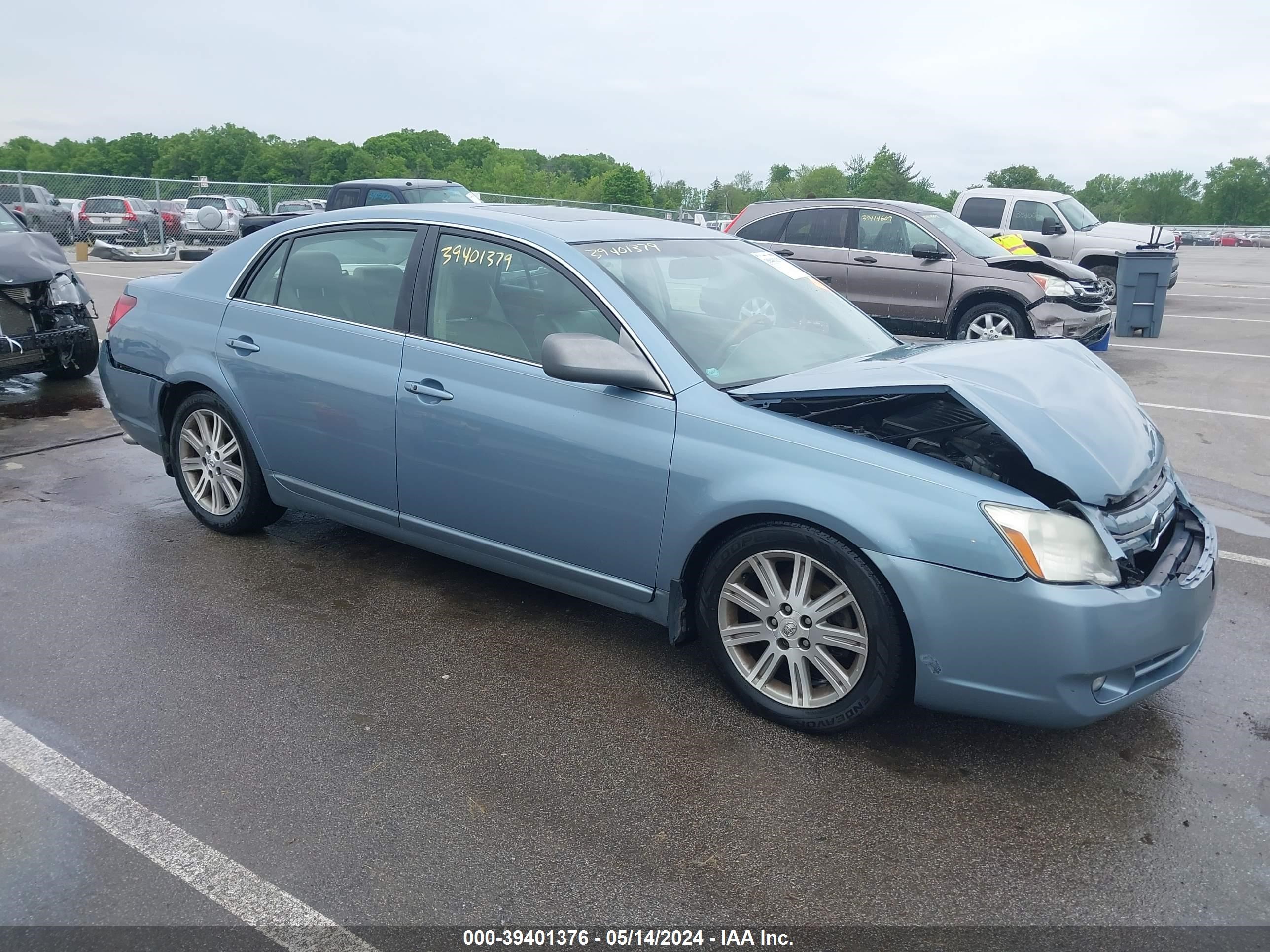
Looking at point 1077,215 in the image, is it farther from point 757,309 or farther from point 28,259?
point 28,259

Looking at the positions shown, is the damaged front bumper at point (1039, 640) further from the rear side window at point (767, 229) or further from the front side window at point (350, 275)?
the rear side window at point (767, 229)

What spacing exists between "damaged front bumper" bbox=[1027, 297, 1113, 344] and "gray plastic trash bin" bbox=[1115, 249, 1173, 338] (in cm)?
346

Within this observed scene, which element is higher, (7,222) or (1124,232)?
(1124,232)

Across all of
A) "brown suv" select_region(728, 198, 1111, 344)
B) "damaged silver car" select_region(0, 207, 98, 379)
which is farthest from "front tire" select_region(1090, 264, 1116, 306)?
"damaged silver car" select_region(0, 207, 98, 379)

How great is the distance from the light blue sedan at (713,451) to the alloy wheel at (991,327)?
6401 millimetres

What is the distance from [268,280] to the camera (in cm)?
476

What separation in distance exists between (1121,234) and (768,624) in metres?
16.1

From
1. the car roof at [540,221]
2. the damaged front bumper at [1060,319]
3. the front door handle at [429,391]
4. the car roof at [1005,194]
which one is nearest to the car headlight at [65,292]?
the car roof at [540,221]

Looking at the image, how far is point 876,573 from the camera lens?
3133 mm

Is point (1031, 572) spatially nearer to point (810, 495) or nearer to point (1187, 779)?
point (810, 495)

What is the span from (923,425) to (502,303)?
1.70 m

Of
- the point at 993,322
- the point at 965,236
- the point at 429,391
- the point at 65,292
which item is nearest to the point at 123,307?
the point at 429,391

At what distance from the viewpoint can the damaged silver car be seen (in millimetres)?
7879

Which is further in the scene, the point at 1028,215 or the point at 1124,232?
the point at 1124,232
